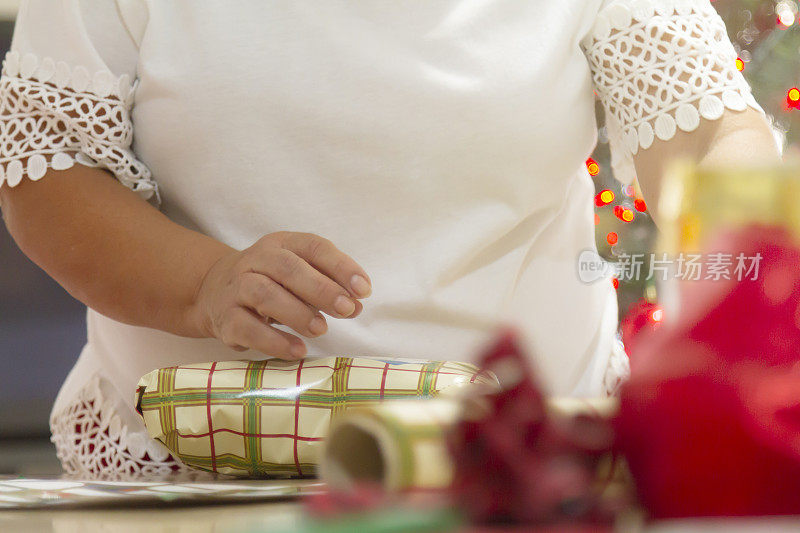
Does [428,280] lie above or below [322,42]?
below

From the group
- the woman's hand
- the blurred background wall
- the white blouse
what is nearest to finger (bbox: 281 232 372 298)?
the woman's hand

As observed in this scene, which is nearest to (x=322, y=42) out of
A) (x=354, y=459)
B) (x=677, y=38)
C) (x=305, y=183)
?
(x=305, y=183)

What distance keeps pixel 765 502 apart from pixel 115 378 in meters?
0.59

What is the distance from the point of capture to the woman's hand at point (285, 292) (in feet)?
1.51

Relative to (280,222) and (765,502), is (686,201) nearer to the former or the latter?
(765,502)

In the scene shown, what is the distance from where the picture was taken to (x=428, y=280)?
63 cm

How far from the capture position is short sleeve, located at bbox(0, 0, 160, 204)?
0.62 m

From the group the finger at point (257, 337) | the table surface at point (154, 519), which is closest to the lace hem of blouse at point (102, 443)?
the finger at point (257, 337)

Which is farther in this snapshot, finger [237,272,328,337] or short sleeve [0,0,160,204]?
short sleeve [0,0,160,204]

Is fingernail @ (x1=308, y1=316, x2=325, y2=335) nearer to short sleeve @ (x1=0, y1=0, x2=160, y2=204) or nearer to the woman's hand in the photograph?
the woman's hand

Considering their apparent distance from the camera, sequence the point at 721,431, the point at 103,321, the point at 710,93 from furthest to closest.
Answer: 1. the point at 103,321
2. the point at 710,93
3. the point at 721,431

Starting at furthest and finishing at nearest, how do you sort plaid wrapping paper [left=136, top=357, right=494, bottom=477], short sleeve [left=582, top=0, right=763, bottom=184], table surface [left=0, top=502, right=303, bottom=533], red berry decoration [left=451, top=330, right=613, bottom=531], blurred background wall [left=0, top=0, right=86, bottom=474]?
blurred background wall [left=0, top=0, right=86, bottom=474]
short sleeve [left=582, top=0, right=763, bottom=184]
plaid wrapping paper [left=136, top=357, right=494, bottom=477]
table surface [left=0, top=502, right=303, bottom=533]
red berry decoration [left=451, top=330, right=613, bottom=531]

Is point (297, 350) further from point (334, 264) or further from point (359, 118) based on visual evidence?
point (359, 118)

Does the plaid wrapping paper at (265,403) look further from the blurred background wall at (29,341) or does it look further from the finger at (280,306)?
the blurred background wall at (29,341)
